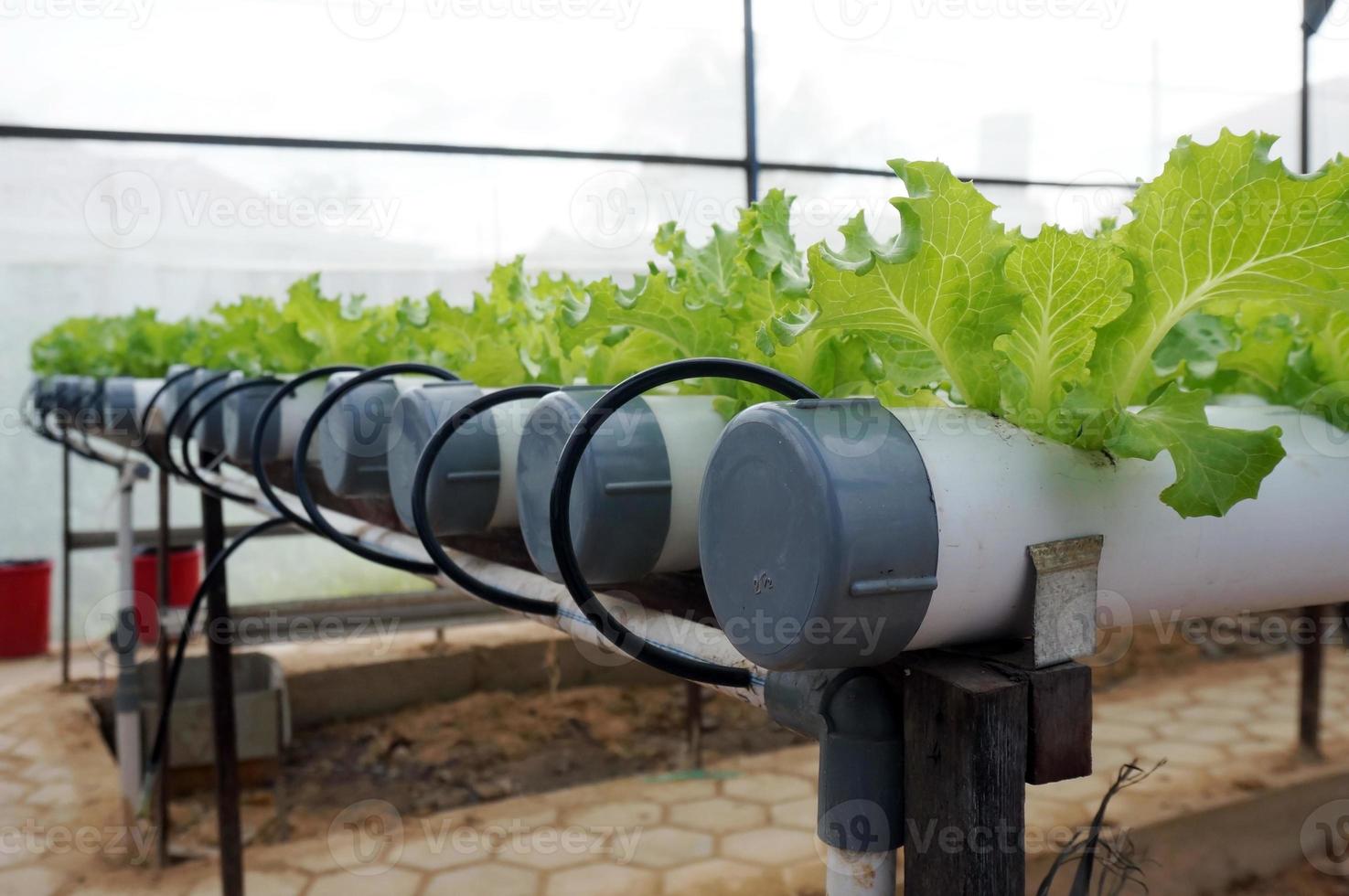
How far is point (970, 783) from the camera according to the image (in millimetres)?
551

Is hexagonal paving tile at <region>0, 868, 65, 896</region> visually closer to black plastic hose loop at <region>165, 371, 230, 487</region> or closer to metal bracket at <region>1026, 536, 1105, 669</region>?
black plastic hose loop at <region>165, 371, 230, 487</region>

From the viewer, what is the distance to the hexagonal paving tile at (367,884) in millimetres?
3367

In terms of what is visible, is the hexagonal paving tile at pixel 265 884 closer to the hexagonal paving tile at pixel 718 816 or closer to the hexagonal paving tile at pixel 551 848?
the hexagonal paving tile at pixel 551 848

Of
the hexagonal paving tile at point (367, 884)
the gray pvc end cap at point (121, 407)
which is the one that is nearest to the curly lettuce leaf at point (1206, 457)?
the gray pvc end cap at point (121, 407)

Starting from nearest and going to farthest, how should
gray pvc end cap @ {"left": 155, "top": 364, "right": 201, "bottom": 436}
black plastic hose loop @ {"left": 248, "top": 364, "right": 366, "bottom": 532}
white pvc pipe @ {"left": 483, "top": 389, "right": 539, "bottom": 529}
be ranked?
1. white pvc pipe @ {"left": 483, "top": 389, "right": 539, "bottom": 529}
2. black plastic hose loop @ {"left": 248, "top": 364, "right": 366, "bottom": 532}
3. gray pvc end cap @ {"left": 155, "top": 364, "right": 201, "bottom": 436}

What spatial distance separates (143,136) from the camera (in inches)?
203

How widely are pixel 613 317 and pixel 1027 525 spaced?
1.50 feet

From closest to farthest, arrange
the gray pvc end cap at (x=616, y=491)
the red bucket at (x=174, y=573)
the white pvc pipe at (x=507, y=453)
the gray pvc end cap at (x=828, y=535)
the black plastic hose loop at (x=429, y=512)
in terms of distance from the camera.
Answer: the gray pvc end cap at (x=828, y=535)
the gray pvc end cap at (x=616, y=491)
the black plastic hose loop at (x=429, y=512)
the white pvc pipe at (x=507, y=453)
the red bucket at (x=174, y=573)

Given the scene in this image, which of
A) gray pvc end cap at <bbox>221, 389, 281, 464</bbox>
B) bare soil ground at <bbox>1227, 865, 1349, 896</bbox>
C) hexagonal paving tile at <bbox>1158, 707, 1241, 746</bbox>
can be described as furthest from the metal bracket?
hexagonal paving tile at <bbox>1158, 707, 1241, 746</bbox>

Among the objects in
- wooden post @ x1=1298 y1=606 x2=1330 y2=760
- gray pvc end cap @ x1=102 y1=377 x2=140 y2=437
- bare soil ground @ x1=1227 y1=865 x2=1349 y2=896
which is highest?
gray pvc end cap @ x1=102 y1=377 x2=140 y2=437

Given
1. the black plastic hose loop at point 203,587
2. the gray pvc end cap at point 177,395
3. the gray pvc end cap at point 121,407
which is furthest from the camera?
the gray pvc end cap at point 121,407

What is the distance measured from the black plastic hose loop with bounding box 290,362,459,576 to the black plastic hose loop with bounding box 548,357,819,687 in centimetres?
44

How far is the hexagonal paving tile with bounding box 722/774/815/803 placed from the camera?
13.5ft

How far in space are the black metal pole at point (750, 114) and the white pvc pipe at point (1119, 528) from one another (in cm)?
502
